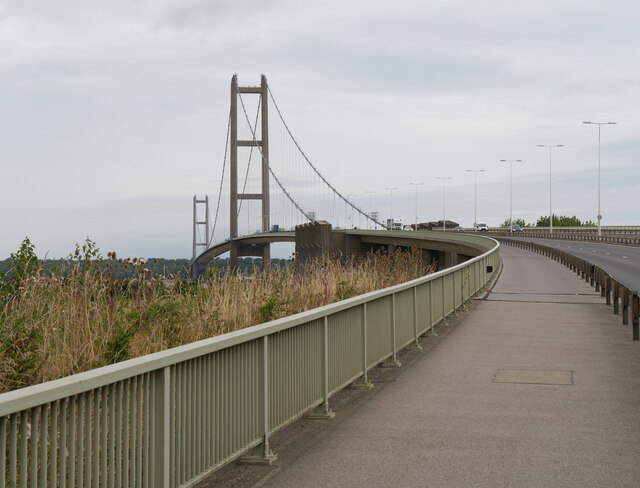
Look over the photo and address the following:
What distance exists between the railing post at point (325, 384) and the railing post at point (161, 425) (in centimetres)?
287

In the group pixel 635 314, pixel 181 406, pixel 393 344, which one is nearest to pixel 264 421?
pixel 181 406

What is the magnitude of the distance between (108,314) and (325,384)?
2541mm

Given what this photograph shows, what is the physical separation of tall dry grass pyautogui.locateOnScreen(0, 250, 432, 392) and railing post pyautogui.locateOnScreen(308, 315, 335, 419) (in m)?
1.76

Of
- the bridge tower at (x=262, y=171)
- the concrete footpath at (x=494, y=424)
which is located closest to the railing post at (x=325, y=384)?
the concrete footpath at (x=494, y=424)

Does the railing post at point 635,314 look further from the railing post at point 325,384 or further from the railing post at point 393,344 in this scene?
the railing post at point 325,384

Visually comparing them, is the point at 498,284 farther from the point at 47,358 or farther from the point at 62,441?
the point at 62,441

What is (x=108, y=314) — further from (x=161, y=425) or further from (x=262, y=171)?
(x=262, y=171)

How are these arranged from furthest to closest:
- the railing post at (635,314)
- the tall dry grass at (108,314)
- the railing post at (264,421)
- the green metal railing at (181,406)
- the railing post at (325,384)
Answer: the railing post at (635,314), the railing post at (325,384), the tall dry grass at (108,314), the railing post at (264,421), the green metal railing at (181,406)

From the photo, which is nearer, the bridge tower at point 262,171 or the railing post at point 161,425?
the railing post at point 161,425

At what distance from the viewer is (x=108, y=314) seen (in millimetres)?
8492

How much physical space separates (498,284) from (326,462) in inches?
906

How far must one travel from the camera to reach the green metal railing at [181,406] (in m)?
3.65

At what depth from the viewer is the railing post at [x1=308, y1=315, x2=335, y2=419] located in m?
7.41

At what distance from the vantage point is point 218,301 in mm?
10906
